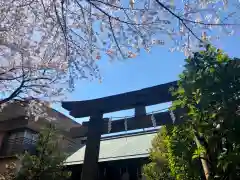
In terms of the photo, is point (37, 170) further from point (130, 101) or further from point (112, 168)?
point (130, 101)

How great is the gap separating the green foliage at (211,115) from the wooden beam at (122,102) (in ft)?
8.35

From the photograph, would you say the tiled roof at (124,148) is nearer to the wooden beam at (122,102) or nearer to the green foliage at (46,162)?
the green foliage at (46,162)

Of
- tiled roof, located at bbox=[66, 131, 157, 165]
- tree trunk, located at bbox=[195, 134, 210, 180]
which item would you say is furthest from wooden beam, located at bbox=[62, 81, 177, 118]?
tree trunk, located at bbox=[195, 134, 210, 180]

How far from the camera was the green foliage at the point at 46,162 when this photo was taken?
8.39m

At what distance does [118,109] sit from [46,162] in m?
4.43

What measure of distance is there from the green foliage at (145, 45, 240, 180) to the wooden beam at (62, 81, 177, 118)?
2544mm

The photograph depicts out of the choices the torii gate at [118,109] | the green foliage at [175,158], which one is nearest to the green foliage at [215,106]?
the green foliage at [175,158]

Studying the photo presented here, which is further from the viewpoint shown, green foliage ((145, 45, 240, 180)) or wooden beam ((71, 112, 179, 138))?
wooden beam ((71, 112, 179, 138))

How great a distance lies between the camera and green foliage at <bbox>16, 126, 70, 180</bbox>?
839cm

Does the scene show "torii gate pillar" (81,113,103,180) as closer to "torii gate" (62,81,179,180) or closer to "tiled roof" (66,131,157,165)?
"torii gate" (62,81,179,180)

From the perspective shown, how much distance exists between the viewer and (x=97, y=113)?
6.02m

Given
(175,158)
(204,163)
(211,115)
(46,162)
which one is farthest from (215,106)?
(46,162)

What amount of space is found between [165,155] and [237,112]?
11.0ft

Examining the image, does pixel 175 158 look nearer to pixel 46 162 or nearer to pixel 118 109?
pixel 118 109
